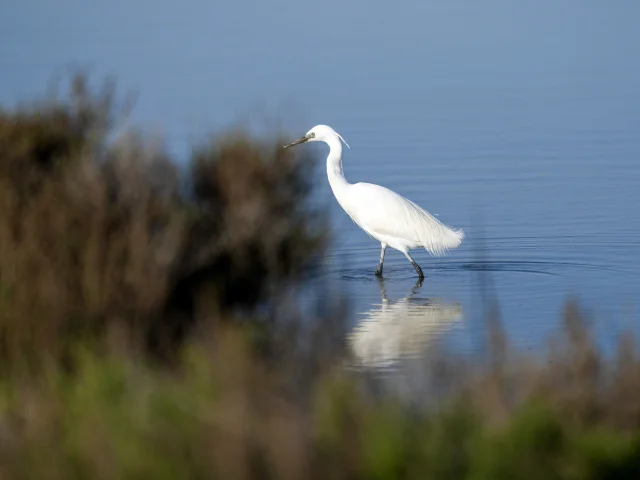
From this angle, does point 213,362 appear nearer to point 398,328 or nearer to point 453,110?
point 398,328

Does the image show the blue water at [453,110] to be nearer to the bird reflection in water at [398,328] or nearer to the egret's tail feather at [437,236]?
the bird reflection in water at [398,328]

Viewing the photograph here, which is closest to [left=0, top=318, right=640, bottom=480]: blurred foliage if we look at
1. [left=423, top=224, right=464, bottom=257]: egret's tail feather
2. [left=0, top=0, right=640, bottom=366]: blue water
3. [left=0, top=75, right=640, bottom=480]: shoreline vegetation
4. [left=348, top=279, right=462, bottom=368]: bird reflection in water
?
[left=0, top=75, right=640, bottom=480]: shoreline vegetation

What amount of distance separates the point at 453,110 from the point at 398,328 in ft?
47.3

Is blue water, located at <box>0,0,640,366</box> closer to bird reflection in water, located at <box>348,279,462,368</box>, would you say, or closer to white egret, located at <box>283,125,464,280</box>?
bird reflection in water, located at <box>348,279,462,368</box>

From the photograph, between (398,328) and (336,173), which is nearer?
(398,328)

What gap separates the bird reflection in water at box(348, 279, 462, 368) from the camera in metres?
8.27

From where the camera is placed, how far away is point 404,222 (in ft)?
39.3

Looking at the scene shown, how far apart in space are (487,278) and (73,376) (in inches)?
247

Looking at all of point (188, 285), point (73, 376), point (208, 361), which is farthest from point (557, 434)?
point (188, 285)

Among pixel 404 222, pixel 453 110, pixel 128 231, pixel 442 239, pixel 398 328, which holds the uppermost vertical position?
pixel 453 110

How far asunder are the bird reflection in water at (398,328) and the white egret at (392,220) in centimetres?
65

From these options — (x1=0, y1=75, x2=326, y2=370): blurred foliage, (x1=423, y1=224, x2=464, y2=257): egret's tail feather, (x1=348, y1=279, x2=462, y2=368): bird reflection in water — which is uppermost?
(x1=0, y1=75, x2=326, y2=370): blurred foliage

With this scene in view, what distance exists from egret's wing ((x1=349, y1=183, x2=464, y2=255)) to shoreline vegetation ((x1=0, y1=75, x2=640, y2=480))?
123 inches

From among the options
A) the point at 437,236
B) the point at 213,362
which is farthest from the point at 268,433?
the point at 437,236
